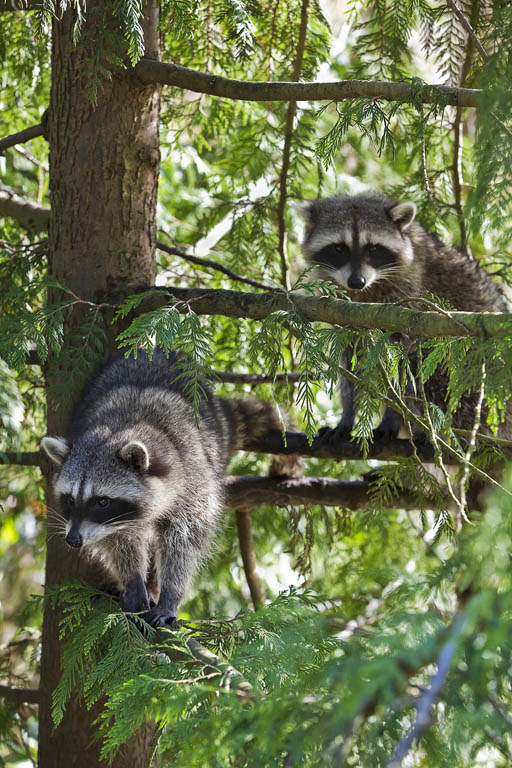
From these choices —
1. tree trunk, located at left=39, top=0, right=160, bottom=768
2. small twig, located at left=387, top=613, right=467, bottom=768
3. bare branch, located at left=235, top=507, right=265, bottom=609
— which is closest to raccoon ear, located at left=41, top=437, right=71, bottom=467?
tree trunk, located at left=39, top=0, right=160, bottom=768

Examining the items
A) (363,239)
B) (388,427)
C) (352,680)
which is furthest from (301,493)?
(352,680)

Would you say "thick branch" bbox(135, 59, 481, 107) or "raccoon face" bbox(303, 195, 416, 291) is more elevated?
"thick branch" bbox(135, 59, 481, 107)

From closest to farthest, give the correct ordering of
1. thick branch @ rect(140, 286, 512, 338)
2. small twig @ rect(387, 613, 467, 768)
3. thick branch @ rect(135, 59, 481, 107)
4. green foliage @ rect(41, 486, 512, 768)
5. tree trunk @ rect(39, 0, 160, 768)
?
1. small twig @ rect(387, 613, 467, 768)
2. green foliage @ rect(41, 486, 512, 768)
3. thick branch @ rect(140, 286, 512, 338)
4. thick branch @ rect(135, 59, 481, 107)
5. tree trunk @ rect(39, 0, 160, 768)

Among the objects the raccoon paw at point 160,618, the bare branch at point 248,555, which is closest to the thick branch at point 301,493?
the bare branch at point 248,555

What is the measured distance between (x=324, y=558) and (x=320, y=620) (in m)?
3.75

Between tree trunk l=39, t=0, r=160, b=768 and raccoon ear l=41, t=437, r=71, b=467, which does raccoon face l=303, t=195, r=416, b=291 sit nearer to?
tree trunk l=39, t=0, r=160, b=768

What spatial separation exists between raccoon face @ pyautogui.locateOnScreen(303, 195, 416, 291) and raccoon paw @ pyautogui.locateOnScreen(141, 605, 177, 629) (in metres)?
2.07

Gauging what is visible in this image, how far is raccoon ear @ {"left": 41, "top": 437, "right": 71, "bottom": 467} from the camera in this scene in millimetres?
3496

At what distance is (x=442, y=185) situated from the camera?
15.3 ft

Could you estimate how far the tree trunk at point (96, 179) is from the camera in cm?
360

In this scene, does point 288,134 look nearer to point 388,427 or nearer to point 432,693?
point 388,427

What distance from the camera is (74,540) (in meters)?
3.22

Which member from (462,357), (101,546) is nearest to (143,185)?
(101,546)

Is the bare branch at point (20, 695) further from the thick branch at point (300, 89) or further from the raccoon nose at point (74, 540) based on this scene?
the thick branch at point (300, 89)
